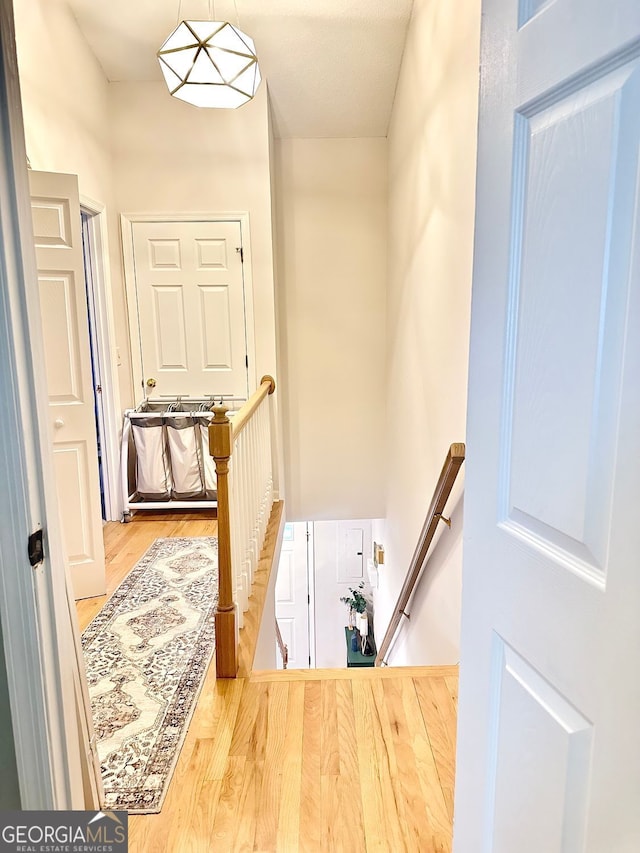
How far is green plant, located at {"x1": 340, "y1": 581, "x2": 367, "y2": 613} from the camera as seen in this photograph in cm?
699

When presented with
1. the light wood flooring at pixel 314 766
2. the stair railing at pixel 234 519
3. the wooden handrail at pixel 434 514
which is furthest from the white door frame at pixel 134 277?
the light wood flooring at pixel 314 766

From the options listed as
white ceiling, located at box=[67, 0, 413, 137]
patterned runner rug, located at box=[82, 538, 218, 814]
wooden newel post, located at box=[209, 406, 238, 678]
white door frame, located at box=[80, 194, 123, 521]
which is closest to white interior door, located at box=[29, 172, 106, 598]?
patterned runner rug, located at box=[82, 538, 218, 814]

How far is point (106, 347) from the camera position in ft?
13.1

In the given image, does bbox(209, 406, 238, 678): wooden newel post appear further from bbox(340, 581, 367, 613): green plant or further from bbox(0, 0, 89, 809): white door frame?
bbox(340, 581, 367, 613): green plant

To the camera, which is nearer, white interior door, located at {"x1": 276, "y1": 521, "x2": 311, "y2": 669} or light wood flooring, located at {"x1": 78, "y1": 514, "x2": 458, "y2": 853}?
light wood flooring, located at {"x1": 78, "y1": 514, "x2": 458, "y2": 853}

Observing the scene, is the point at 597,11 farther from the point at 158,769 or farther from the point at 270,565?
the point at 270,565

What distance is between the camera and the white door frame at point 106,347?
12.8 ft

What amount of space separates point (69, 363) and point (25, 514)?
194 centimetres

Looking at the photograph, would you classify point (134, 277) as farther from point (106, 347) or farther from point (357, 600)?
point (357, 600)

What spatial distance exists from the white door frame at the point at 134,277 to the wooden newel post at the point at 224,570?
86.7 inches

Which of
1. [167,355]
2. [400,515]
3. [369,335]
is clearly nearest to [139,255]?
[167,355]

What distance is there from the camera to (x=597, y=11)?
0.66 metres

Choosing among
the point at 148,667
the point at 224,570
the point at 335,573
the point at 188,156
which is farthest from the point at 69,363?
the point at 335,573

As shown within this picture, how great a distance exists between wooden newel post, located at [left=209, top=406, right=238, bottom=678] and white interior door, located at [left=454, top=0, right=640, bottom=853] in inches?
51.4
